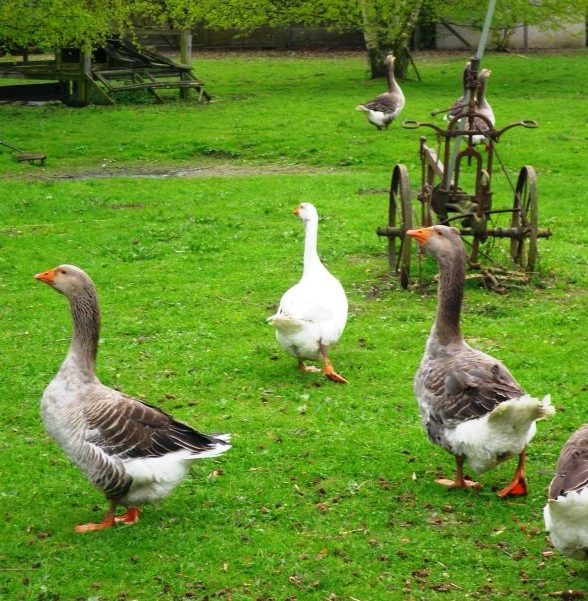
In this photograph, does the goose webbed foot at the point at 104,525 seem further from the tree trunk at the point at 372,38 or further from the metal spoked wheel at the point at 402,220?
the tree trunk at the point at 372,38

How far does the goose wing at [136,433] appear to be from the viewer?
21.6ft

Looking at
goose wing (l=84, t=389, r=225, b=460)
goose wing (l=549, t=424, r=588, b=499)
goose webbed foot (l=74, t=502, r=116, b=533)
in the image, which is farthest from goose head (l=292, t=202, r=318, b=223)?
goose wing (l=549, t=424, r=588, b=499)

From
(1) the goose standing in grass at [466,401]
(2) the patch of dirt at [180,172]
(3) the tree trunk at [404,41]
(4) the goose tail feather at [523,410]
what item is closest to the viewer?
(4) the goose tail feather at [523,410]

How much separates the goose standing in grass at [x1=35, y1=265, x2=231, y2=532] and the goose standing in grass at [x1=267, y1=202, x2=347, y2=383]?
2472 mm

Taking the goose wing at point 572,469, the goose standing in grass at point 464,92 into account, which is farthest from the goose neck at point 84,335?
the goose standing in grass at point 464,92

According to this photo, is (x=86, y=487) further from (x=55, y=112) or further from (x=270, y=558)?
(x=55, y=112)

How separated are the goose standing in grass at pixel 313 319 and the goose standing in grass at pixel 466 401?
1.77m

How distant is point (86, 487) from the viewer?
741 cm

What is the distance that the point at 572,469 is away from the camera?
18.1ft

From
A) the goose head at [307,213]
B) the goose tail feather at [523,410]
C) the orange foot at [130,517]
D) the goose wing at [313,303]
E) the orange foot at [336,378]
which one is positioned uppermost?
the goose tail feather at [523,410]

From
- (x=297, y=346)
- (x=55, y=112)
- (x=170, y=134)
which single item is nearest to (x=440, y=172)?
(x=297, y=346)

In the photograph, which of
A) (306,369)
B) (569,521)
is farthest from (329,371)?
(569,521)

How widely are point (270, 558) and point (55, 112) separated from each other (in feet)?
76.5

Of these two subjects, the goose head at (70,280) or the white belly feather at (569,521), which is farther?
the goose head at (70,280)
